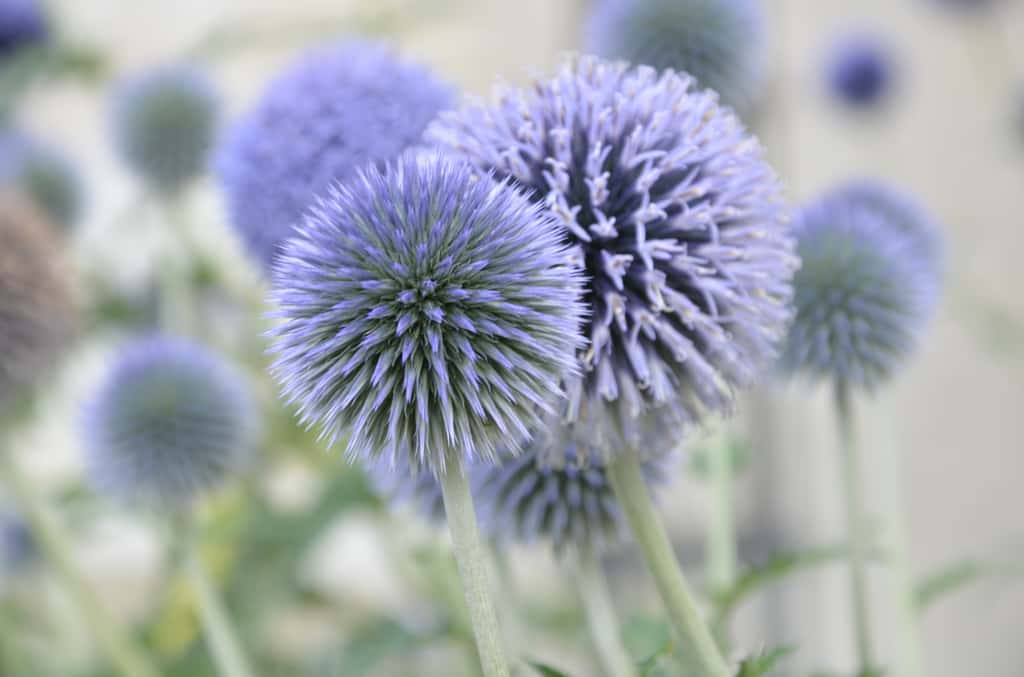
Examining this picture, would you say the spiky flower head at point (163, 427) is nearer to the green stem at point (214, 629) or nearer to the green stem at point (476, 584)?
the green stem at point (214, 629)

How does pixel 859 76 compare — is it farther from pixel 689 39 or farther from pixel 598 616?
pixel 598 616

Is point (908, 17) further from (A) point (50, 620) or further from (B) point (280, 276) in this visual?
(B) point (280, 276)

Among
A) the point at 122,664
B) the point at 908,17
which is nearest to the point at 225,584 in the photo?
the point at 122,664

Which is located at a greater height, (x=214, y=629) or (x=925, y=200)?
(x=925, y=200)

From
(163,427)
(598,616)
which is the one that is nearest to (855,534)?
(598,616)

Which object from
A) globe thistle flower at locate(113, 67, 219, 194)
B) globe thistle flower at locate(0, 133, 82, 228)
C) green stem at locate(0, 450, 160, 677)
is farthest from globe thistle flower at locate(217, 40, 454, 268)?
globe thistle flower at locate(0, 133, 82, 228)
